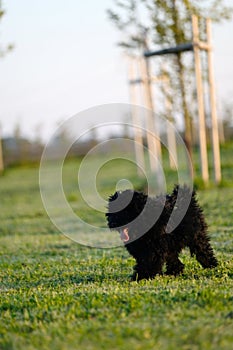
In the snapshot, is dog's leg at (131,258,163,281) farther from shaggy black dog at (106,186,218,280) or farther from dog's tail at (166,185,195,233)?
dog's tail at (166,185,195,233)

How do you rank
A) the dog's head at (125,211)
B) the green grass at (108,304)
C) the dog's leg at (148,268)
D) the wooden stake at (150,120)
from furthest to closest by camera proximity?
the wooden stake at (150,120)
the dog's leg at (148,268)
the dog's head at (125,211)
the green grass at (108,304)

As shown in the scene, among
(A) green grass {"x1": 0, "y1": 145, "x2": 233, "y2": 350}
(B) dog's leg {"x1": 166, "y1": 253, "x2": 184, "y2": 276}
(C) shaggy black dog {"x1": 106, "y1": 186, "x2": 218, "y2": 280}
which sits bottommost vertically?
(A) green grass {"x1": 0, "y1": 145, "x2": 233, "y2": 350}

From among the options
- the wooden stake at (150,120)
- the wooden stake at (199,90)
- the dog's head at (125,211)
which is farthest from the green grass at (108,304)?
the wooden stake at (150,120)

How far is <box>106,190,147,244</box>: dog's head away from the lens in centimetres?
718

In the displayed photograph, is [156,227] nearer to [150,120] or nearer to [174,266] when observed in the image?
[174,266]

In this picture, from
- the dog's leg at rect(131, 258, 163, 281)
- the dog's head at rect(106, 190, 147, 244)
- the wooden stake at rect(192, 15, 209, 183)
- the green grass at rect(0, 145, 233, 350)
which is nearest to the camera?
the green grass at rect(0, 145, 233, 350)

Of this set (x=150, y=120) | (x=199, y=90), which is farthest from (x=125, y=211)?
(x=150, y=120)

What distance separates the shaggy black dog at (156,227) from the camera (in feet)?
23.7

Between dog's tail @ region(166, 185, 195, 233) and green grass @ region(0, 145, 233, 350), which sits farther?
dog's tail @ region(166, 185, 195, 233)

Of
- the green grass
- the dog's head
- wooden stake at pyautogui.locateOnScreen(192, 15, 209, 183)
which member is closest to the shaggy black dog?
the dog's head

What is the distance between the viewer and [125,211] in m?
7.19

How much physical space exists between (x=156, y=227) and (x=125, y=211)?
1.41 feet

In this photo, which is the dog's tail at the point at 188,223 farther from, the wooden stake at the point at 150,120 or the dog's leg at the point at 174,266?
the wooden stake at the point at 150,120

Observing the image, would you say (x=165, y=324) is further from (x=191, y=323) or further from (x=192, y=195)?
(x=192, y=195)
